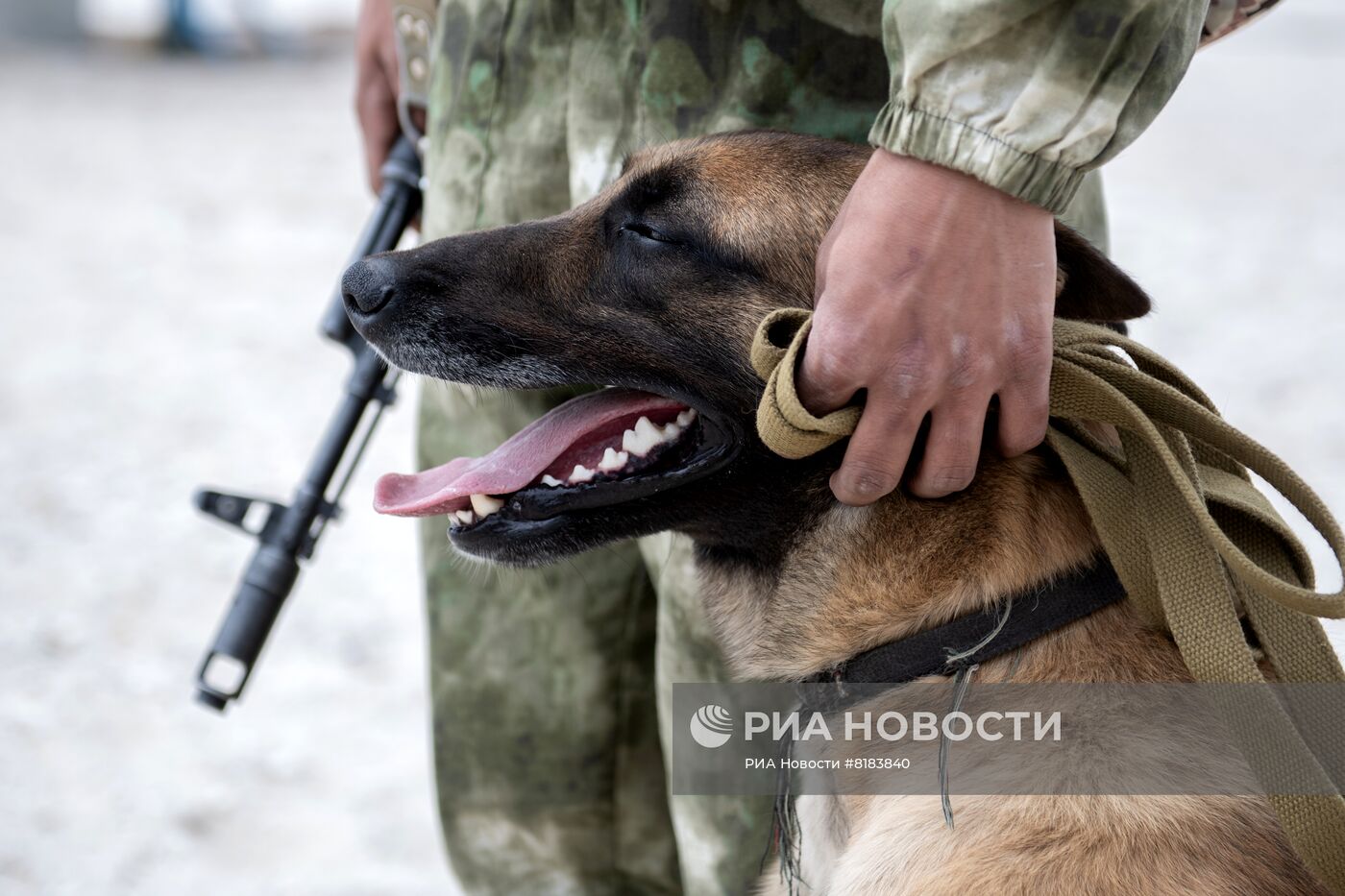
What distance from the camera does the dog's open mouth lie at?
5.00 feet

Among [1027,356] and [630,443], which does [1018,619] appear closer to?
[1027,356]

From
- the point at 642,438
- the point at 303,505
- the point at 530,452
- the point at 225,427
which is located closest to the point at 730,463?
the point at 642,438

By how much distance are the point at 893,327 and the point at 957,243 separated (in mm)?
96

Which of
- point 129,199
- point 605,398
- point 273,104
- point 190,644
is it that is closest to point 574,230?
point 605,398

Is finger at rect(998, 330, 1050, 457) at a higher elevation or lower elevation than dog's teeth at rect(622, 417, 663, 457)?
higher

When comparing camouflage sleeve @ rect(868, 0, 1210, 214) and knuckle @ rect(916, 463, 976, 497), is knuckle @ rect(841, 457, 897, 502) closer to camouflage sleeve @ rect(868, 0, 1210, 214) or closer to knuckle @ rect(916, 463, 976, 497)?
knuckle @ rect(916, 463, 976, 497)

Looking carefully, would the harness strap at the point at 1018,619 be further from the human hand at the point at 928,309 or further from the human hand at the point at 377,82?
the human hand at the point at 377,82

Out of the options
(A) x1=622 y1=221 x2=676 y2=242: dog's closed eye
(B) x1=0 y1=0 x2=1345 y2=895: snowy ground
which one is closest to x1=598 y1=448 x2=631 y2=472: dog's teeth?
(A) x1=622 y1=221 x2=676 y2=242: dog's closed eye

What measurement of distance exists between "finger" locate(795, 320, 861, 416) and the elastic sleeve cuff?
0.19m

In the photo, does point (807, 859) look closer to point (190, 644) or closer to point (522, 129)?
point (522, 129)

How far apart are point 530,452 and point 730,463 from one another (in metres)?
0.27

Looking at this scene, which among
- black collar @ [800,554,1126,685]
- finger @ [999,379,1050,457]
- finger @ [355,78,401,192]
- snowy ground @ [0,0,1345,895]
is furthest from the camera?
snowy ground @ [0,0,1345,895]

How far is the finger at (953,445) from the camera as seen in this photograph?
1.23 m

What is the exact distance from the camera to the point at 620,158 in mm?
1717
